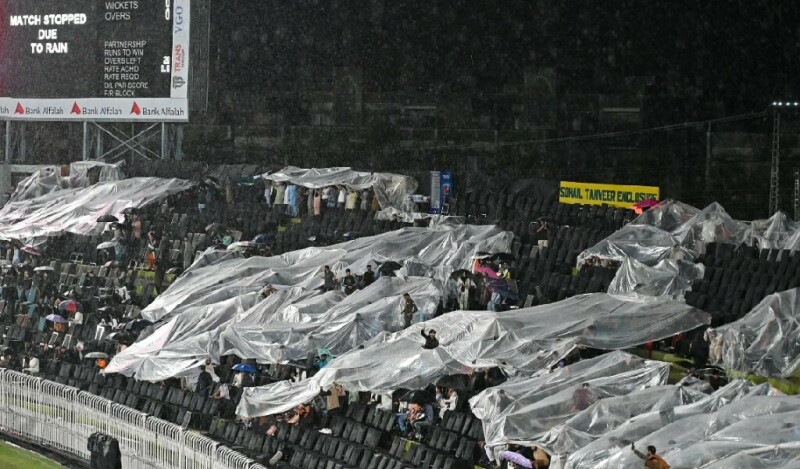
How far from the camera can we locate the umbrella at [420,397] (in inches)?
777

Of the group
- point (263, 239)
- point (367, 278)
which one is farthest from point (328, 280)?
point (263, 239)

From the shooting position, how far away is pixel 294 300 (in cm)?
2491

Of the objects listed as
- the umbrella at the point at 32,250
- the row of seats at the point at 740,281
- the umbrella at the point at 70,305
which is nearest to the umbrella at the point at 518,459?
the row of seats at the point at 740,281

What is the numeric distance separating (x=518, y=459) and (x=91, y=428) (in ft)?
25.1

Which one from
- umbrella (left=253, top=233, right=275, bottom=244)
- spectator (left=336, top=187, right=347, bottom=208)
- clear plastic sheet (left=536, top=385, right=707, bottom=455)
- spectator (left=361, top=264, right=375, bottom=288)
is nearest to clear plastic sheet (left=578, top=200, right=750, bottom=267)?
spectator (left=361, top=264, right=375, bottom=288)

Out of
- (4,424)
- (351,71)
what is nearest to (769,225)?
(4,424)

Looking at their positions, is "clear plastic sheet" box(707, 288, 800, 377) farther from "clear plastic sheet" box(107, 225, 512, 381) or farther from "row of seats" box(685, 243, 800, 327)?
"clear plastic sheet" box(107, 225, 512, 381)

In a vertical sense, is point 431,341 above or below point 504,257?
below

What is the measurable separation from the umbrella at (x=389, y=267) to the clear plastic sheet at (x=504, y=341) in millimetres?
4149

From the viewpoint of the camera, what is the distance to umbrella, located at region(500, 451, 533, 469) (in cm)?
1683

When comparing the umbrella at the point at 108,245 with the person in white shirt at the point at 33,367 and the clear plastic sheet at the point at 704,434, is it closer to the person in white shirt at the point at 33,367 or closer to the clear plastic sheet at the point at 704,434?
the person in white shirt at the point at 33,367

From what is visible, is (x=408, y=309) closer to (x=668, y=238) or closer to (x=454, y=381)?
(x=454, y=381)

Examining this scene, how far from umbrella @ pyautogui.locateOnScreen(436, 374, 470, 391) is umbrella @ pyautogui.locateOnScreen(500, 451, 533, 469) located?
9.47ft

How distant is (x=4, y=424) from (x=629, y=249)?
10.9 m
